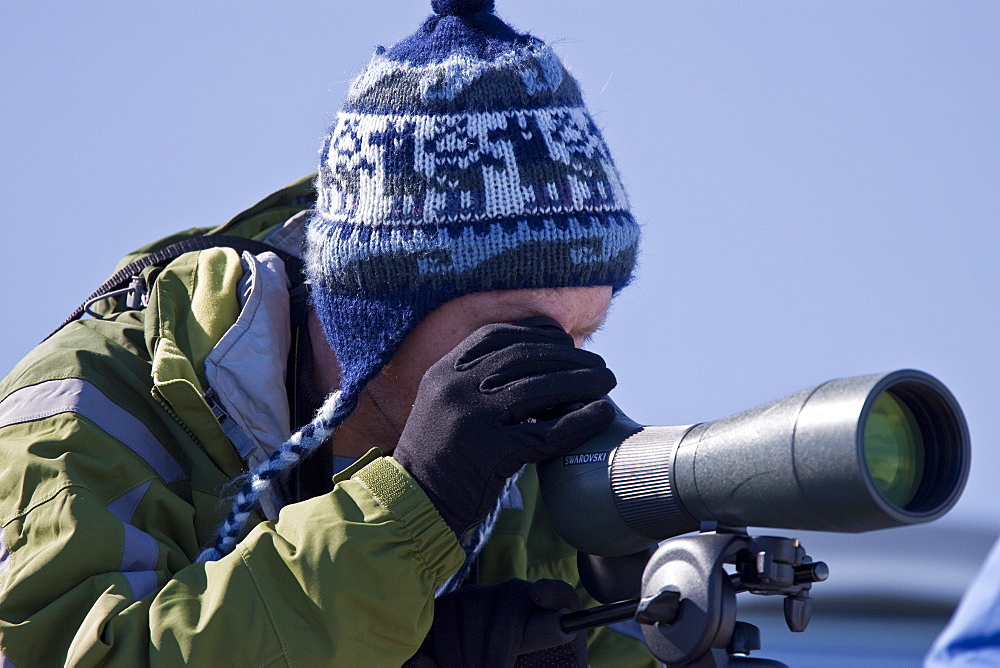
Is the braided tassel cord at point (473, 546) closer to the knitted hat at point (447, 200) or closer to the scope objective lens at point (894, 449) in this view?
the knitted hat at point (447, 200)

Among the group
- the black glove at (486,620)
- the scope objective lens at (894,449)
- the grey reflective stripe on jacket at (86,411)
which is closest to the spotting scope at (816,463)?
the scope objective lens at (894,449)

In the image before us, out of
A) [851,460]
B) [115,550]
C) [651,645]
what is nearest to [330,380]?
[115,550]

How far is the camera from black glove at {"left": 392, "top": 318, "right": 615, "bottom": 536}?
180 cm

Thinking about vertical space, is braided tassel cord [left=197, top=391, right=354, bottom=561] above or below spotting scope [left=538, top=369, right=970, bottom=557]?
below

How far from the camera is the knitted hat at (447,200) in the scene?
2.08 metres

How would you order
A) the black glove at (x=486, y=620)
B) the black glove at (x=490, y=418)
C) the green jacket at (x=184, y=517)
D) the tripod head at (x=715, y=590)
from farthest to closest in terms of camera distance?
the black glove at (x=486, y=620) → the black glove at (x=490, y=418) → the green jacket at (x=184, y=517) → the tripod head at (x=715, y=590)

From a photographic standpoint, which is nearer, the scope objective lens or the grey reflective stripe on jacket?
the scope objective lens

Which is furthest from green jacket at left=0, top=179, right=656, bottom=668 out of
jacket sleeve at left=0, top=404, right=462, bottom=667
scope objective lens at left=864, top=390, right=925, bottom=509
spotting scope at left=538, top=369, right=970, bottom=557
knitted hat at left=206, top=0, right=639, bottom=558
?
scope objective lens at left=864, top=390, right=925, bottom=509

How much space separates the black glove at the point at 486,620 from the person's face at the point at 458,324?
0.40 metres

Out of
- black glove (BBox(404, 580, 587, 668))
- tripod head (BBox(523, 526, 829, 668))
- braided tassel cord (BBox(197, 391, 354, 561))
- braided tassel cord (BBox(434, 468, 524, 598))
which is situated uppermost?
braided tassel cord (BBox(197, 391, 354, 561))

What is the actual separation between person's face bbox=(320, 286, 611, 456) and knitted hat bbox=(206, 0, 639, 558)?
0.02 metres

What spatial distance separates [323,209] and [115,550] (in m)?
0.78

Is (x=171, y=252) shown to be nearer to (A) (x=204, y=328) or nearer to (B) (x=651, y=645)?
(A) (x=204, y=328)

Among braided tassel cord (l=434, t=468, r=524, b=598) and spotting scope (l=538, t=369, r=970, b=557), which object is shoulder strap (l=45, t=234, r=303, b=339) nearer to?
braided tassel cord (l=434, t=468, r=524, b=598)
